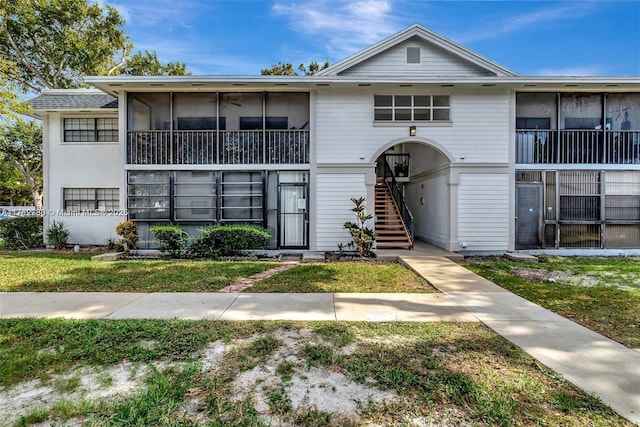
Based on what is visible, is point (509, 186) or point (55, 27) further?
point (55, 27)

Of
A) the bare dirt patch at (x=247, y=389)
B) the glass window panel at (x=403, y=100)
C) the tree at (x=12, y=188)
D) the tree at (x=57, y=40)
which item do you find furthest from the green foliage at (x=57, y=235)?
the tree at (x=12, y=188)

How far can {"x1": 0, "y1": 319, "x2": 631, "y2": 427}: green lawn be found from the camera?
2.44 meters

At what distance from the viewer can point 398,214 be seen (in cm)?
1225

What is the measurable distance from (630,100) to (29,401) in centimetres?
1595

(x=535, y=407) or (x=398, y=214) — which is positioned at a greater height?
(x=398, y=214)

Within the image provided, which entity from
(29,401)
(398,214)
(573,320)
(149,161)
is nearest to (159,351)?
(29,401)

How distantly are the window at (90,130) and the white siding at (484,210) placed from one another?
12.6 m

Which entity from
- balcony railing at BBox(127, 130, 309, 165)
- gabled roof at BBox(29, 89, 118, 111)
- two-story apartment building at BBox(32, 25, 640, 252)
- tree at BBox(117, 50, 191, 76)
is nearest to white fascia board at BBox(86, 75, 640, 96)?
two-story apartment building at BBox(32, 25, 640, 252)

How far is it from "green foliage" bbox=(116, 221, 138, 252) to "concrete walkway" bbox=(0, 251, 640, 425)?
4.39 m

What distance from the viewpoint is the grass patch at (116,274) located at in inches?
244

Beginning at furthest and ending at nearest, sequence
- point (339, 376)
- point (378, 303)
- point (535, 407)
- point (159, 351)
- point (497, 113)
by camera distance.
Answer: point (497, 113)
point (378, 303)
point (159, 351)
point (339, 376)
point (535, 407)

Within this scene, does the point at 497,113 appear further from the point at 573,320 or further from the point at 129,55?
the point at 129,55

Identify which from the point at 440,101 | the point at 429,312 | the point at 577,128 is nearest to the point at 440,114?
the point at 440,101

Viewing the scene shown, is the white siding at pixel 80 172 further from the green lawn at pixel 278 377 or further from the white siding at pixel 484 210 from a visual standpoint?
the white siding at pixel 484 210
